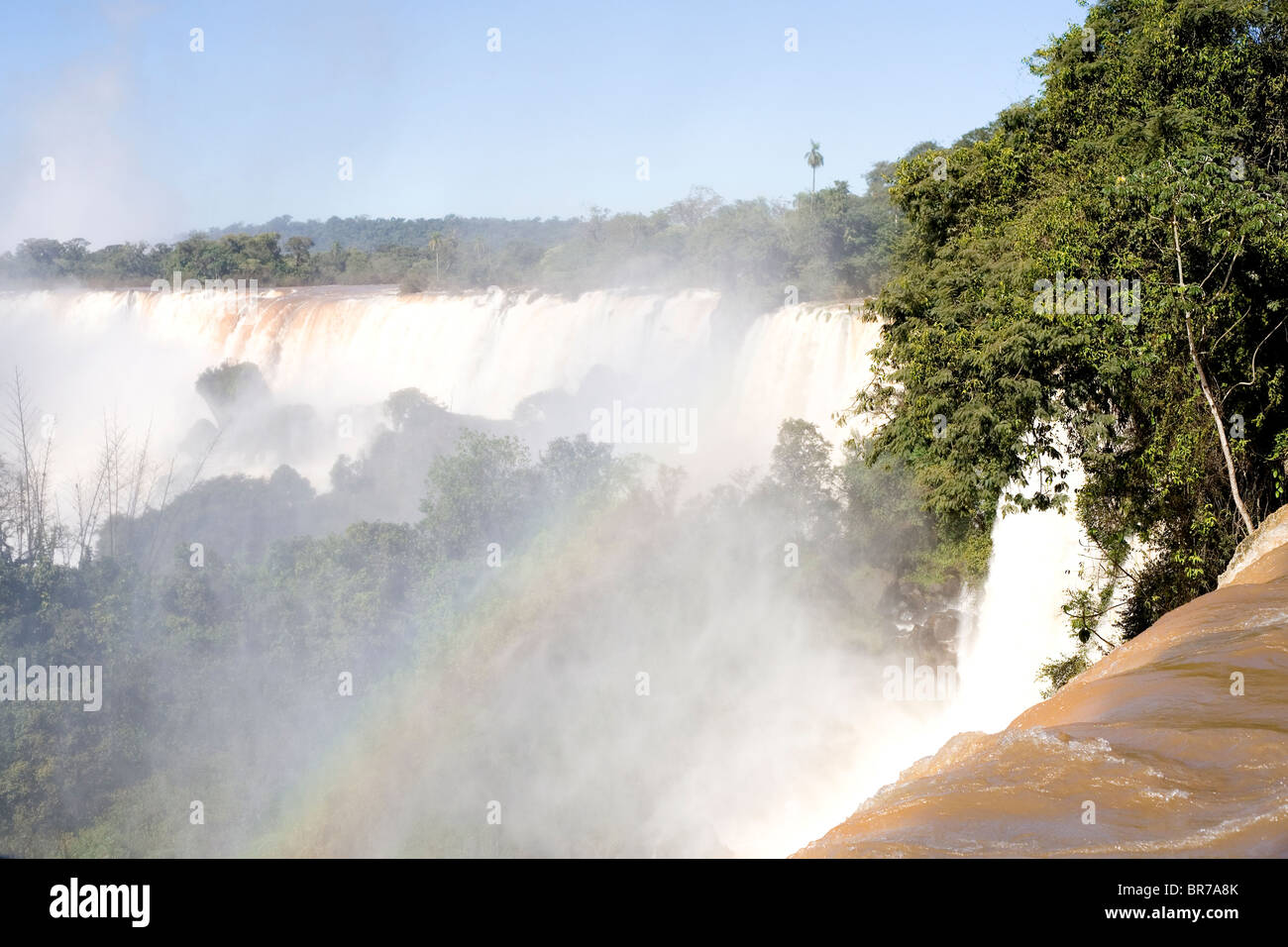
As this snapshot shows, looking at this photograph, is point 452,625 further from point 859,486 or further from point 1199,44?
Result: point 1199,44

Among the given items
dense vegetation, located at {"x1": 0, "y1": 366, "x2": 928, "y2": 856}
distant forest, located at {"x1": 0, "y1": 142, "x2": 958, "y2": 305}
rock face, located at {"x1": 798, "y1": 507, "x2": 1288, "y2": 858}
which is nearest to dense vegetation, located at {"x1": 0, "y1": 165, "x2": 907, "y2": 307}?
distant forest, located at {"x1": 0, "y1": 142, "x2": 958, "y2": 305}

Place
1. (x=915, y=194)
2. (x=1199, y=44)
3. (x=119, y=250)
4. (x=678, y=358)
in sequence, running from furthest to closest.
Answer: (x=119, y=250) → (x=678, y=358) → (x=915, y=194) → (x=1199, y=44)

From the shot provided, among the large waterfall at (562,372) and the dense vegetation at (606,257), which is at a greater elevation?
the dense vegetation at (606,257)
